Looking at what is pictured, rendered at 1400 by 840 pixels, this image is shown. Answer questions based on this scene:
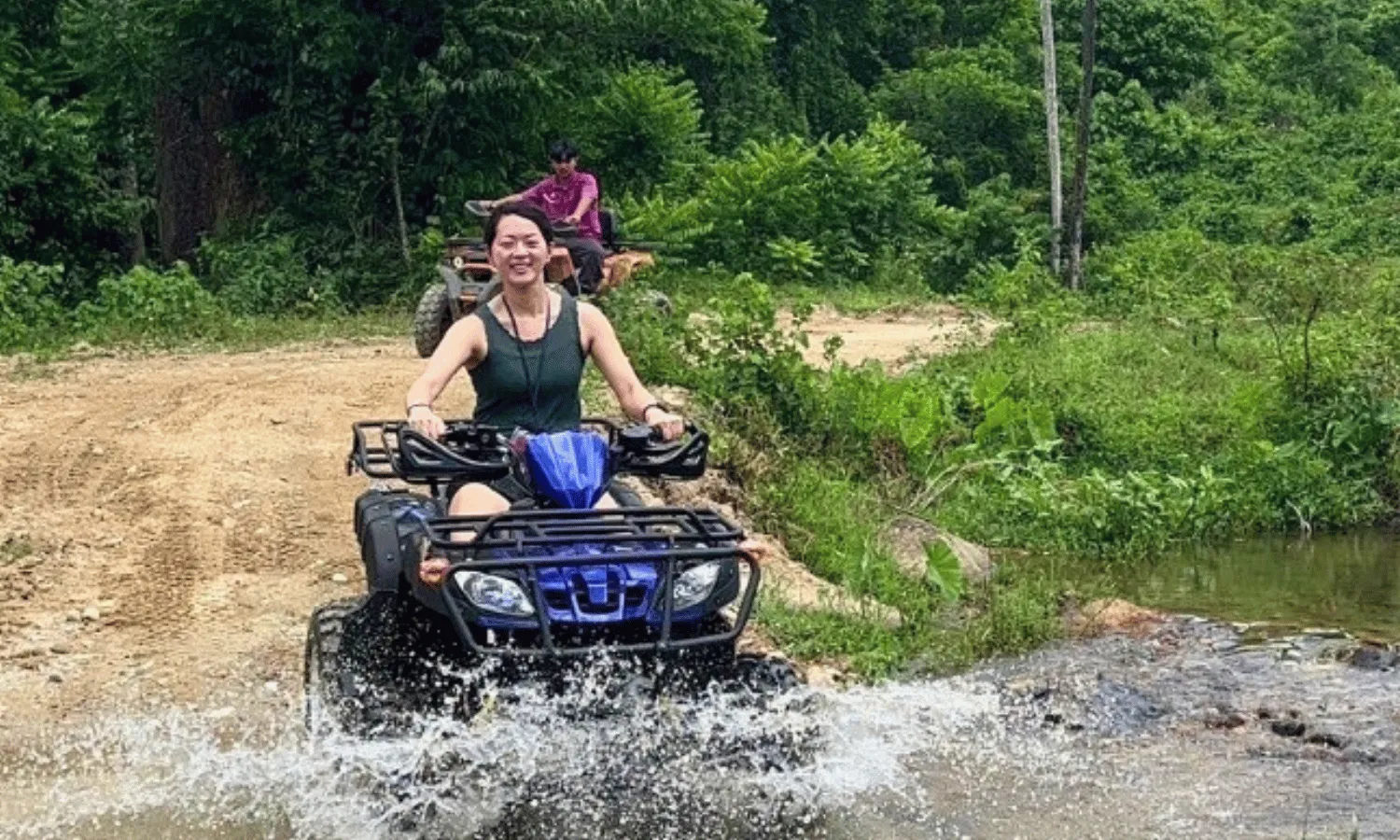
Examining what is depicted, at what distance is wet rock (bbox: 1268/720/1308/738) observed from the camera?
7.54 meters

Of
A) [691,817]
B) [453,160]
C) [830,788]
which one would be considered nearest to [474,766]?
[691,817]

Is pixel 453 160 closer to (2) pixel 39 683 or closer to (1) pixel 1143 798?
(2) pixel 39 683

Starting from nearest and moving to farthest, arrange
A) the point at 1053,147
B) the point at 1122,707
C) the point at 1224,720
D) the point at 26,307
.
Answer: the point at 1224,720 < the point at 1122,707 < the point at 26,307 < the point at 1053,147

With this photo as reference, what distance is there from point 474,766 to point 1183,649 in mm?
5032

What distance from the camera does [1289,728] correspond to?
759cm

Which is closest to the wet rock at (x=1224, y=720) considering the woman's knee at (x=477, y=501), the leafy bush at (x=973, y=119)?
the woman's knee at (x=477, y=501)

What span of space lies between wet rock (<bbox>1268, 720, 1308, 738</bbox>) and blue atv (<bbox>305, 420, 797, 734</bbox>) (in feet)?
9.75

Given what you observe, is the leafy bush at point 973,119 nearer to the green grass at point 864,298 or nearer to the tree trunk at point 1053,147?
the tree trunk at point 1053,147

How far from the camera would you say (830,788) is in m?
5.90

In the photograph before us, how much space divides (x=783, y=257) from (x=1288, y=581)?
12485 mm

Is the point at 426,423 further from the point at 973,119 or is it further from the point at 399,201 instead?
the point at 973,119

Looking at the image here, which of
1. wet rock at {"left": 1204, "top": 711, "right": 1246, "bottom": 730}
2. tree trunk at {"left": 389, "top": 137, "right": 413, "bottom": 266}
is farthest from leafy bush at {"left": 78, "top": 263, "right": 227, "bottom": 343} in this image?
wet rock at {"left": 1204, "top": 711, "right": 1246, "bottom": 730}

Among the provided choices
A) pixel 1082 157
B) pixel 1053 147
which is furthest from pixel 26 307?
pixel 1053 147

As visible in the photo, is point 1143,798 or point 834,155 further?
point 834,155
